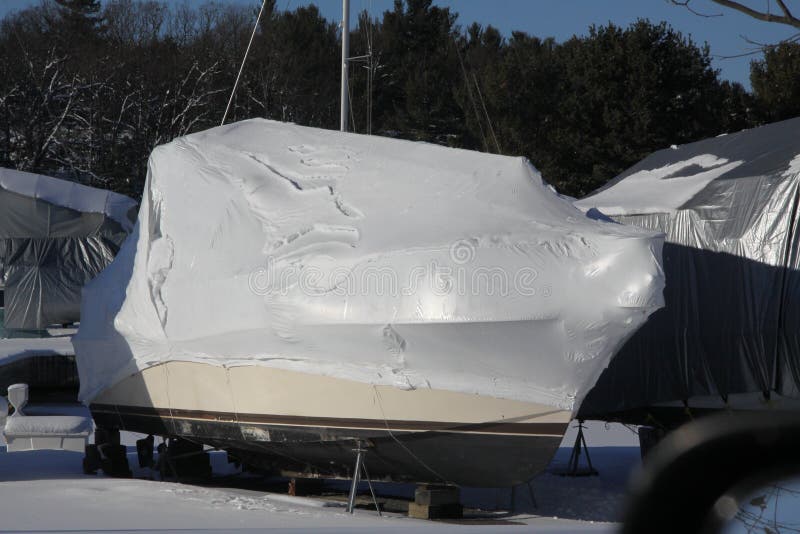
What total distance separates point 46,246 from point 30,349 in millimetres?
6132

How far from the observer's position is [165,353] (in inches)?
413

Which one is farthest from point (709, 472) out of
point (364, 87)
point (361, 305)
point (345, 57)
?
point (364, 87)

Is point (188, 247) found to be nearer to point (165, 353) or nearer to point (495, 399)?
point (165, 353)

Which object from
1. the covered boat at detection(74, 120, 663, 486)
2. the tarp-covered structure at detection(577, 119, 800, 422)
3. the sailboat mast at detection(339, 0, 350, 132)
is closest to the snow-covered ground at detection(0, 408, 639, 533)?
the covered boat at detection(74, 120, 663, 486)

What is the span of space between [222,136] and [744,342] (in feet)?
20.1

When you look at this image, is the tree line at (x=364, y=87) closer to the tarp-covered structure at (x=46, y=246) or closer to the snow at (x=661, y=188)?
the tarp-covered structure at (x=46, y=246)

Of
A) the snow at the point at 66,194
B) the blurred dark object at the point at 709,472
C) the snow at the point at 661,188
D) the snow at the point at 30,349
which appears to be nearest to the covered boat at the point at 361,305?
the snow at the point at 661,188

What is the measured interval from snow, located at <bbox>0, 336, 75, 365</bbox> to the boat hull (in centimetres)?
600

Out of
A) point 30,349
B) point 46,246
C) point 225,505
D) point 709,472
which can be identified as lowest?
point 225,505

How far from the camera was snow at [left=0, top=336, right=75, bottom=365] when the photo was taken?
16.3 meters

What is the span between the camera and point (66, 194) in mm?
22703

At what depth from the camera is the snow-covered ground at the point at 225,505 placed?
27.3ft

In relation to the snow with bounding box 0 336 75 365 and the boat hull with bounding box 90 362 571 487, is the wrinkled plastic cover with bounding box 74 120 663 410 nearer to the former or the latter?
the boat hull with bounding box 90 362 571 487

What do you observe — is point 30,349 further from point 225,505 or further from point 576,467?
point 576,467
